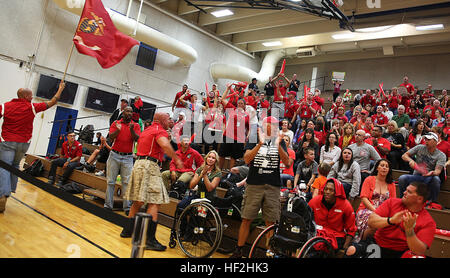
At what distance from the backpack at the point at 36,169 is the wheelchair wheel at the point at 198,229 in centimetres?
551

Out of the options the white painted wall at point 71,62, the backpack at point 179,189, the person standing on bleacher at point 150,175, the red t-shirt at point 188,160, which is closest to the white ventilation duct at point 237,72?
the white painted wall at point 71,62

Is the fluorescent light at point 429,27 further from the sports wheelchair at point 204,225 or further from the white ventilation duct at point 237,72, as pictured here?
the sports wheelchair at point 204,225

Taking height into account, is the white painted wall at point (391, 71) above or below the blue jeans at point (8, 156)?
above

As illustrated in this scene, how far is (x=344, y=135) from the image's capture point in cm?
617

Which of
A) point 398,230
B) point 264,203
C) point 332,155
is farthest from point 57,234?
point 332,155

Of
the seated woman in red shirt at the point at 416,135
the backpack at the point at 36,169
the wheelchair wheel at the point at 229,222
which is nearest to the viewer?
the wheelchair wheel at the point at 229,222

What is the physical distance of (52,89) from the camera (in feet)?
35.4

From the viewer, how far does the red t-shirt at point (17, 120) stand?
400 centimetres

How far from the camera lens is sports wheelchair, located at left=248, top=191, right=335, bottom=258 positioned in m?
2.80

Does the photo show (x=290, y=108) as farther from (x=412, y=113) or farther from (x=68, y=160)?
(x=68, y=160)

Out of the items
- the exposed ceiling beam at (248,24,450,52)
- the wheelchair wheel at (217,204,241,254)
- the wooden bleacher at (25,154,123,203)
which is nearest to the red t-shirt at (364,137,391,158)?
the wheelchair wheel at (217,204,241,254)

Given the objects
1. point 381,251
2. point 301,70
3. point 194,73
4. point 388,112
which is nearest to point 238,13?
point 194,73

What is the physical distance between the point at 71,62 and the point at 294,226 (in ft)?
36.1
